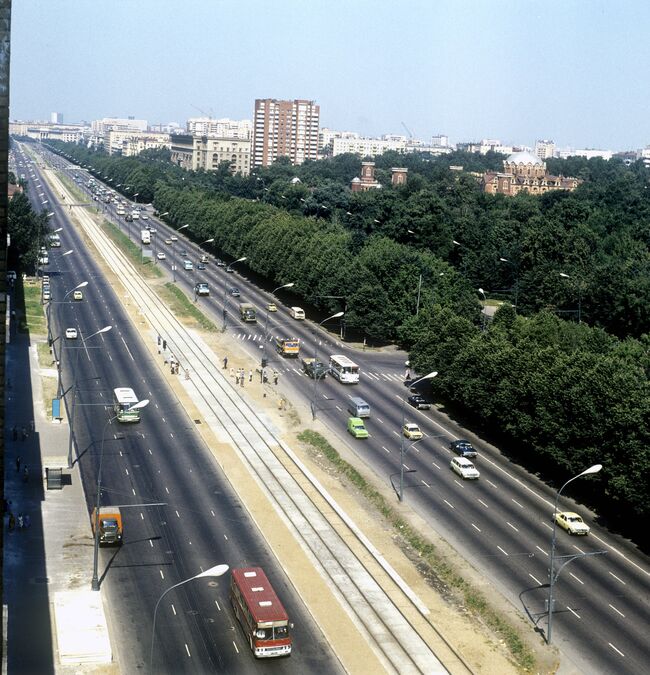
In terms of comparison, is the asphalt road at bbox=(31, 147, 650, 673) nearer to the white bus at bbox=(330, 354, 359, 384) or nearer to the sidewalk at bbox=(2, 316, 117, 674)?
the white bus at bbox=(330, 354, 359, 384)

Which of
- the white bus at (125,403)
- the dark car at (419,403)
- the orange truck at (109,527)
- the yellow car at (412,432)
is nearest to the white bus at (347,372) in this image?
the dark car at (419,403)

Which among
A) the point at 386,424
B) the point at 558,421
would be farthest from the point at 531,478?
the point at 386,424

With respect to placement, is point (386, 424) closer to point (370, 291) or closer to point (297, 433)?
point (297, 433)

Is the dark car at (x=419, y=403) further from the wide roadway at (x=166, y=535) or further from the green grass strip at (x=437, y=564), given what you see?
the wide roadway at (x=166, y=535)

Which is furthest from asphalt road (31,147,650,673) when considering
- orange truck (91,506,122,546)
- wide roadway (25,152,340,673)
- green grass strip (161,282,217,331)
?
green grass strip (161,282,217,331)

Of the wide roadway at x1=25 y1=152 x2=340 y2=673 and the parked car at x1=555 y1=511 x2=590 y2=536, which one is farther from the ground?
the parked car at x1=555 y1=511 x2=590 y2=536

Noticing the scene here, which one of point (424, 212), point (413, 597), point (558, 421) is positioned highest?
point (424, 212)

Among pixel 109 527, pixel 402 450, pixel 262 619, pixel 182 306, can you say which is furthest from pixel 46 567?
pixel 182 306
